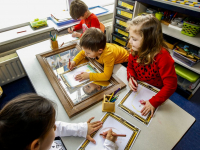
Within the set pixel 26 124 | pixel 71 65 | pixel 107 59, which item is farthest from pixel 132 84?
pixel 26 124

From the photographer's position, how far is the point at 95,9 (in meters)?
2.11

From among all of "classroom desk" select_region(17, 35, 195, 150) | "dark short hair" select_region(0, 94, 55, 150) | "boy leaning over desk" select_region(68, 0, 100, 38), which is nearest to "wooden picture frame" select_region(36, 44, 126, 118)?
"classroom desk" select_region(17, 35, 195, 150)

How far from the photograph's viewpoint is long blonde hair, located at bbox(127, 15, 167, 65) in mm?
783

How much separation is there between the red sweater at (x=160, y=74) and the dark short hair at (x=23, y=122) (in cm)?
57

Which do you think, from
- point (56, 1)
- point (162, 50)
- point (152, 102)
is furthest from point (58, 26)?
point (152, 102)

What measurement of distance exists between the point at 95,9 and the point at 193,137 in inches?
81.7

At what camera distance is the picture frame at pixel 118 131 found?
0.61 m

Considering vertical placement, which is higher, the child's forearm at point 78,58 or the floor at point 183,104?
the child's forearm at point 78,58

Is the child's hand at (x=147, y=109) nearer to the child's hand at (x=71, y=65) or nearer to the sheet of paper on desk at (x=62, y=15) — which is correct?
the child's hand at (x=71, y=65)

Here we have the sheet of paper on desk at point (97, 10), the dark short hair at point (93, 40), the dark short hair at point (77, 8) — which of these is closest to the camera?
the dark short hair at point (93, 40)

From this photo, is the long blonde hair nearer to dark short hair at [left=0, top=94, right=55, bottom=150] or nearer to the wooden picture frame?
the wooden picture frame

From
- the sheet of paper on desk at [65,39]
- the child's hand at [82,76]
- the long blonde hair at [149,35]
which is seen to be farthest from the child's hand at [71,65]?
the long blonde hair at [149,35]

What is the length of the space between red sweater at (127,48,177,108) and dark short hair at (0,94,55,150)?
57 cm

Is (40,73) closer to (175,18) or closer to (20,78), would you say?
(20,78)
